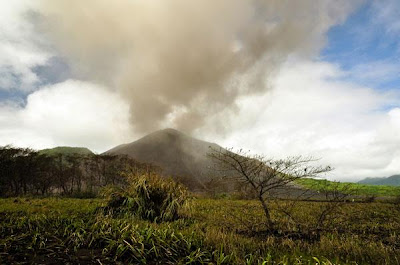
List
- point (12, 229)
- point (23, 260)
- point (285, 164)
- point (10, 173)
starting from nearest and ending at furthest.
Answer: point (23, 260) < point (12, 229) < point (285, 164) < point (10, 173)

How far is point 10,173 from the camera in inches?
1489

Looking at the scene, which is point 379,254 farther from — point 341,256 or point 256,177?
point 256,177

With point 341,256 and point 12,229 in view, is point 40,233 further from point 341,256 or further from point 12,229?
point 341,256

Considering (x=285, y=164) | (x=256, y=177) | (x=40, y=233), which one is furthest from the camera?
(x=256, y=177)

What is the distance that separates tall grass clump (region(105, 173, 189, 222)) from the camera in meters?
11.7

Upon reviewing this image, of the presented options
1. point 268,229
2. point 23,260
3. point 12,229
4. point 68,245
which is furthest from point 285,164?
point 12,229

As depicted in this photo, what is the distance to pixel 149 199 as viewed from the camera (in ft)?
40.3

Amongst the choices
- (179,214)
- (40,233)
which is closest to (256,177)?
(179,214)

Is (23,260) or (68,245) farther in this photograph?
(68,245)

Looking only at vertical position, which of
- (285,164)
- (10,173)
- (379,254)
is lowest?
(379,254)

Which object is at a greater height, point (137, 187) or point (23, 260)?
point (137, 187)

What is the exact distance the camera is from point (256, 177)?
947 centimetres

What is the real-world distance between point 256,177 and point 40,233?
6.81 metres

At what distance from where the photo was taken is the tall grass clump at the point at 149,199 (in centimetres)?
1170
